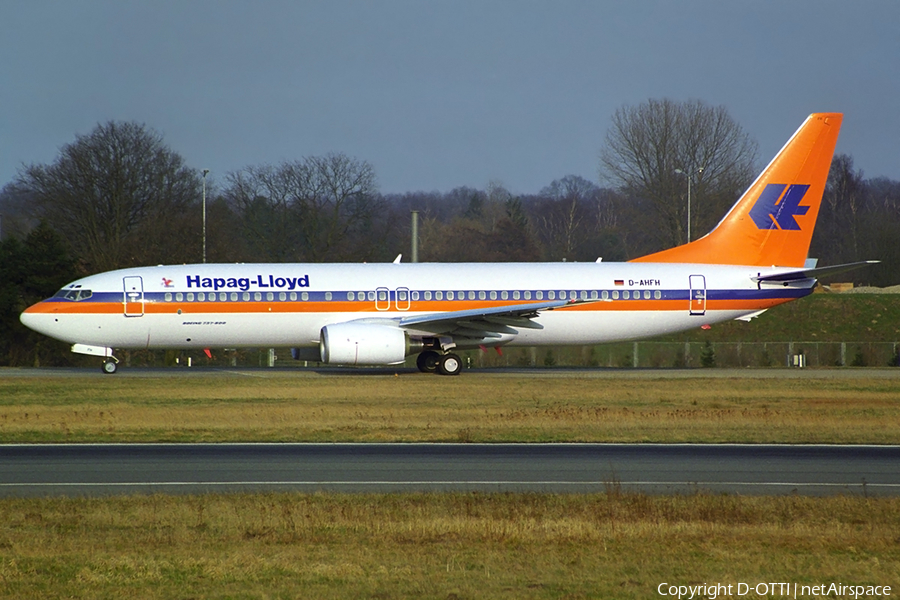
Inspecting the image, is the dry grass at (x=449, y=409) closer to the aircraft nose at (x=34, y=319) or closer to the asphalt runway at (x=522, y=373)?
the asphalt runway at (x=522, y=373)

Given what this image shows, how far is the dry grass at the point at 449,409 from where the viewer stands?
18.6 meters

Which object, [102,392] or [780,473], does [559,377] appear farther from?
[780,473]

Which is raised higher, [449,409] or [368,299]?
[368,299]

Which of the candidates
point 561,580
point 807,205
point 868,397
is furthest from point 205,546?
point 807,205

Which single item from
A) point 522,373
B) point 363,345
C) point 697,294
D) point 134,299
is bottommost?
point 522,373

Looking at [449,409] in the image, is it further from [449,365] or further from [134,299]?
[134,299]

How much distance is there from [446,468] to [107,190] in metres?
55.1

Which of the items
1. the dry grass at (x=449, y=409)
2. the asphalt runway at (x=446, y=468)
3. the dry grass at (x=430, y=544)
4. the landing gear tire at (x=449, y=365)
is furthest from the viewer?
the landing gear tire at (x=449, y=365)

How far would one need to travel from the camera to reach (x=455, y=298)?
103 ft

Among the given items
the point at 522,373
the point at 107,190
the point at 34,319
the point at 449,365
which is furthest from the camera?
the point at 107,190

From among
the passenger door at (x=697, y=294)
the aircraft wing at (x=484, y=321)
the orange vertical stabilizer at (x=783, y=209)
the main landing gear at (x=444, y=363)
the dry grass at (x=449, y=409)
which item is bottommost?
the dry grass at (x=449, y=409)

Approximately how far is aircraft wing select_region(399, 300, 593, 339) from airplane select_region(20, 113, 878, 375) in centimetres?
5

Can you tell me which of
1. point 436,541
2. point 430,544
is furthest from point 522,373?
point 430,544

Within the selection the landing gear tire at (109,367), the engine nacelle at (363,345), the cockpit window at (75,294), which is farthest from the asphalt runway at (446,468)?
the landing gear tire at (109,367)
